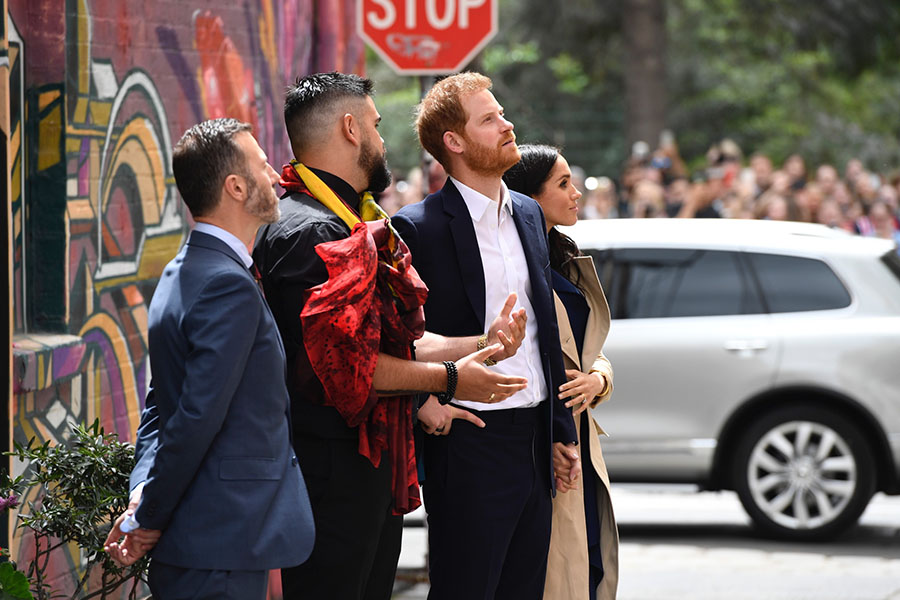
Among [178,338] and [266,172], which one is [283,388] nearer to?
[178,338]

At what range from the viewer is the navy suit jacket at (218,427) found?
3359 mm

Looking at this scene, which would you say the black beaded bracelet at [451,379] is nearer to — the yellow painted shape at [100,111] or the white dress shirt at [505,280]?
the white dress shirt at [505,280]

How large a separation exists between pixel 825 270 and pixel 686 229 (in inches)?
34.1

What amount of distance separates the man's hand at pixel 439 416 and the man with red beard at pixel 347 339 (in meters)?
0.15

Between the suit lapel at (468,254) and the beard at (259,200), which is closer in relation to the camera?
the beard at (259,200)

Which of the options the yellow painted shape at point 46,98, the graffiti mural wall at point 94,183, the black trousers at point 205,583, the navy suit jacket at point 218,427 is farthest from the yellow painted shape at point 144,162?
the black trousers at point 205,583

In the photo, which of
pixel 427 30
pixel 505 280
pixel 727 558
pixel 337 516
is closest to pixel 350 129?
pixel 505 280

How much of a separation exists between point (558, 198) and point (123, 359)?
1.82 m

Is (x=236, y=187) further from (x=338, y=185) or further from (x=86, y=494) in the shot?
(x=86, y=494)

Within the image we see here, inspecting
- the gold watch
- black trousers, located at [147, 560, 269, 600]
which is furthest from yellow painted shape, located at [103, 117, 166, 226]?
black trousers, located at [147, 560, 269, 600]

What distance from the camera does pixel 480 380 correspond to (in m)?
4.02

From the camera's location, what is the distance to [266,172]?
11.8ft

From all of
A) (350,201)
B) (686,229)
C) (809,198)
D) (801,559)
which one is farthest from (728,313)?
(809,198)

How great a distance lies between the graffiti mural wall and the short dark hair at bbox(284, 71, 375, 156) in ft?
3.22
